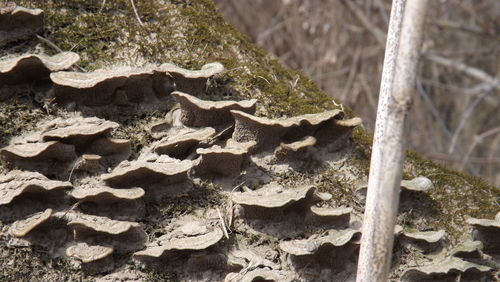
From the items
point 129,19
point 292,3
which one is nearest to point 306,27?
point 292,3

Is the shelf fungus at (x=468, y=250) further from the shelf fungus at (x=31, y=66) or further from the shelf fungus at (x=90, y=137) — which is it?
the shelf fungus at (x=31, y=66)

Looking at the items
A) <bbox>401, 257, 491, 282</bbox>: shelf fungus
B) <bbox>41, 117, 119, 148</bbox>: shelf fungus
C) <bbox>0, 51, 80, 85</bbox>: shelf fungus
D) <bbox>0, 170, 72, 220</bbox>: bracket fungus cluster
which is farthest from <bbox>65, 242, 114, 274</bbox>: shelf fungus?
<bbox>401, 257, 491, 282</bbox>: shelf fungus

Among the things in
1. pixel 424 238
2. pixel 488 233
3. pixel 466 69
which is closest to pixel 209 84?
pixel 424 238

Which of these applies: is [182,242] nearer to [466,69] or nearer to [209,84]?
[209,84]

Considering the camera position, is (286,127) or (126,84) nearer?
(286,127)

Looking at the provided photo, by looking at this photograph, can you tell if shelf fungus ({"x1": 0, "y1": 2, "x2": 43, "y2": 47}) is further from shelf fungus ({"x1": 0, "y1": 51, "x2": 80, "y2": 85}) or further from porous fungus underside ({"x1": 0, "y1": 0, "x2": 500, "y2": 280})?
shelf fungus ({"x1": 0, "y1": 51, "x2": 80, "y2": 85})

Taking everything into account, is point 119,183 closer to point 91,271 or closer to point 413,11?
point 91,271
